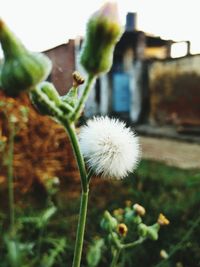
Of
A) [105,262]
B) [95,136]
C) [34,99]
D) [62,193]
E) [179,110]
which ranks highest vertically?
[34,99]

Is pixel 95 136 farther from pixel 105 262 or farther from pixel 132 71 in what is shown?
pixel 132 71

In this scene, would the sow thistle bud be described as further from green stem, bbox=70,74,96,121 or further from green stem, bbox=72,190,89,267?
green stem, bbox=72,190,89,267

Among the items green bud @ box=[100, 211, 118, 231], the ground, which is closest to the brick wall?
the ground

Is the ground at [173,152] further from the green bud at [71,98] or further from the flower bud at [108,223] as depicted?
the green bud at [71,98]

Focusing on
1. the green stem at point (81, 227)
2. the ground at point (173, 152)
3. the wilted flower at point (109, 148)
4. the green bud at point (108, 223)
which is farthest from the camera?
the ground at point (173, 152)

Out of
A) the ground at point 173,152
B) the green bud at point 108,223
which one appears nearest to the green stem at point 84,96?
the green bud at point 108,223

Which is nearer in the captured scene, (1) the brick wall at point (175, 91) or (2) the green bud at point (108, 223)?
(2) the green bud at point (108, 223)

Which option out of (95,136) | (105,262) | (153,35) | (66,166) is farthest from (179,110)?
(95,136)
